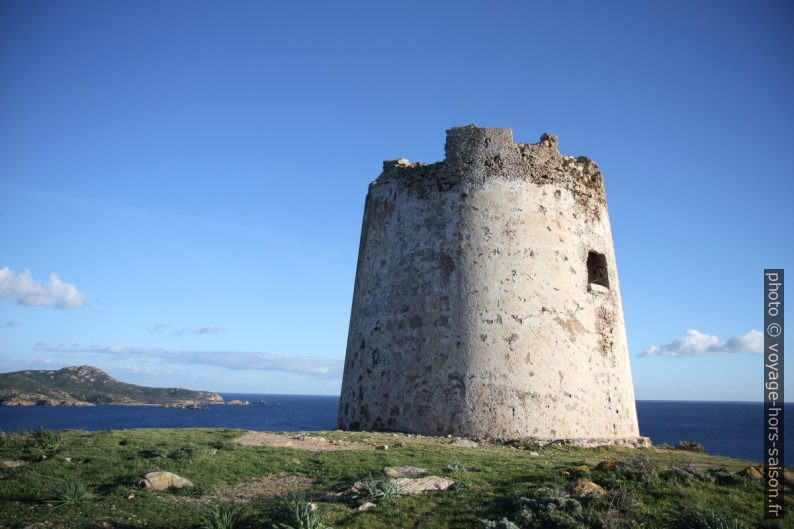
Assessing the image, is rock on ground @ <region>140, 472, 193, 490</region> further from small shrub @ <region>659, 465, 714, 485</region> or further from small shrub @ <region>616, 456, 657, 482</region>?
small shrub @ <region>659, 465, 714, 485</region>

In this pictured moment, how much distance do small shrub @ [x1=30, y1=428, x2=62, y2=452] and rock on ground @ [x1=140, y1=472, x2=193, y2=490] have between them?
9.17ft

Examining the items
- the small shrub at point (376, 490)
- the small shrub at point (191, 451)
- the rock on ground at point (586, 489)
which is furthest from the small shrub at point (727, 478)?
the small shrub at point (191, 451)

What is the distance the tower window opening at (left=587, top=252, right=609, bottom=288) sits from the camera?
16359mm

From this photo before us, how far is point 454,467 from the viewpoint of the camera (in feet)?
32.2

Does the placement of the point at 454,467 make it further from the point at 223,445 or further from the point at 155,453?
the point at 155,453

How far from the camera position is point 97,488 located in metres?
8.98

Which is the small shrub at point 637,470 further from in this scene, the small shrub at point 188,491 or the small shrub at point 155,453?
the small shrub at point 155,453

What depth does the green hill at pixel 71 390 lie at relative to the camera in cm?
10925

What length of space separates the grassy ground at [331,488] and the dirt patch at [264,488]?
1 centimetres

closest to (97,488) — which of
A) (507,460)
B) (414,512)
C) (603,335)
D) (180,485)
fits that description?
(180,485)

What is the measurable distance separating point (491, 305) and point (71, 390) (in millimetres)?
125901

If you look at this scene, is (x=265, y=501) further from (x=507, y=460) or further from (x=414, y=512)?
(x=507, y=460)

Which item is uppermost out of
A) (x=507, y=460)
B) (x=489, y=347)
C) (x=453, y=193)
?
(x=453, y=193)

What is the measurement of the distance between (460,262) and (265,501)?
7.61 m
